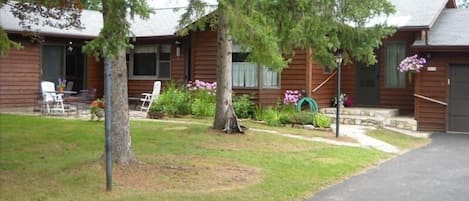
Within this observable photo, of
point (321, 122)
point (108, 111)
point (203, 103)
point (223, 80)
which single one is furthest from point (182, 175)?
point (203, 103)

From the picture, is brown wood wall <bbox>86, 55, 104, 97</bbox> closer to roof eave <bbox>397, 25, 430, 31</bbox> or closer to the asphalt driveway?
roof eave <bbox>397, 25, 430, 31</bbox>

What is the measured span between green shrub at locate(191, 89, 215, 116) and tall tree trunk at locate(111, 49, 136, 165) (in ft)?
29.5

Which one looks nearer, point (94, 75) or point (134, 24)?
point (94, 75)

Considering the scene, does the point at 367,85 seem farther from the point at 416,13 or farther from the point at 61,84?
the point at 61,84

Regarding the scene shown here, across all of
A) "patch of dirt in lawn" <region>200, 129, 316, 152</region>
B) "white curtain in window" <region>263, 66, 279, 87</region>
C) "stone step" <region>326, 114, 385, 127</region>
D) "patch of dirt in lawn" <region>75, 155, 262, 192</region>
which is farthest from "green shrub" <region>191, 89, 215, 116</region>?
"patch of dirt in lawn" <region>75, 155, 262, 192</region>

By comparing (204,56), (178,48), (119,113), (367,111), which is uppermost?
(178,48)

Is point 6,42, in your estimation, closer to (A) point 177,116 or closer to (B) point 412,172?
(B) point 412,172

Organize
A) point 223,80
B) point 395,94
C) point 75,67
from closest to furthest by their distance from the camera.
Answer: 1. point 223,80
2. point 395,94
3. point 75,67

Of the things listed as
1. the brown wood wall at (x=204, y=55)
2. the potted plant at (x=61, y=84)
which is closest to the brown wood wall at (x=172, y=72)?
the brown wood wall at (x=204, y=55)

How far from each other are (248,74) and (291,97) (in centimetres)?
189

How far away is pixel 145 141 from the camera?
11.8 metres

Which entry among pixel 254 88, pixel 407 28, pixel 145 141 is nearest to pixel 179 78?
pixel 254 88

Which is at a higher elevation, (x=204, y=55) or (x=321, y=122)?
(x=204, y=55)

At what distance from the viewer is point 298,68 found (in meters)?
18.8
